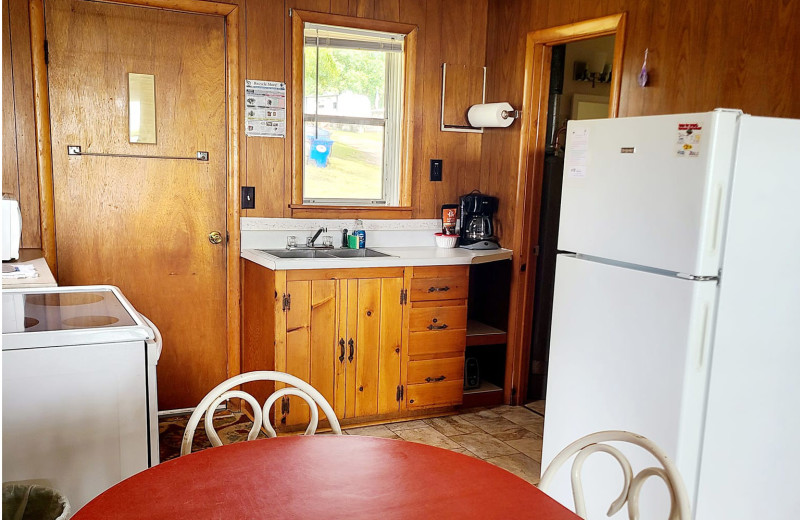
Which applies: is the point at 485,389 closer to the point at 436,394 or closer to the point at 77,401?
the point at 436,394

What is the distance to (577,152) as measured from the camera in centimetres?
254

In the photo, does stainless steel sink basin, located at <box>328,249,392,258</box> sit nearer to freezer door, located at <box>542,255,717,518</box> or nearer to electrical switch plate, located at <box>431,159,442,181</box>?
electrical switch plate, located at <box>431,159,442,181</box>

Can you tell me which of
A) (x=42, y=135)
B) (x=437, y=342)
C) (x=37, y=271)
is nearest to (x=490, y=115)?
(x=437, y=342)

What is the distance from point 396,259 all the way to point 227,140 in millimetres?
1139

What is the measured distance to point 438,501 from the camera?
50.6 inches

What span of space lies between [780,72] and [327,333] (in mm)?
2303

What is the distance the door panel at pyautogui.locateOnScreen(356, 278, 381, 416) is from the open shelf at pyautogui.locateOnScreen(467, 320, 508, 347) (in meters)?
0.67

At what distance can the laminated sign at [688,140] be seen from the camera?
6.76 feet

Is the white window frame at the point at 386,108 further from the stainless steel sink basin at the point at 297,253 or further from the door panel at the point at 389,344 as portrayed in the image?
the door panel at the point at 389,344

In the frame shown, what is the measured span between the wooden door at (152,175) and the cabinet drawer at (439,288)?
1.09 metres

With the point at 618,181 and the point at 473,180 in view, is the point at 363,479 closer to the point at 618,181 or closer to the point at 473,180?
the point at 618,181

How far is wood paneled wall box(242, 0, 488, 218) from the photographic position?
3607 mm

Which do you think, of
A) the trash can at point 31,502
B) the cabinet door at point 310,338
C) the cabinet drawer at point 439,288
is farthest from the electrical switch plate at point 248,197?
the trash can at point 31,502

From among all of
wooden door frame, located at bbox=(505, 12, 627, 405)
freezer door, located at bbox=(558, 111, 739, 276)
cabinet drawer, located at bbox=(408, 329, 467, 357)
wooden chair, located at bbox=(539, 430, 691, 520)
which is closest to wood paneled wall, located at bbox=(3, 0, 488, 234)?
wooden door frame, located at bbox=(505, 12, 627, 405)
